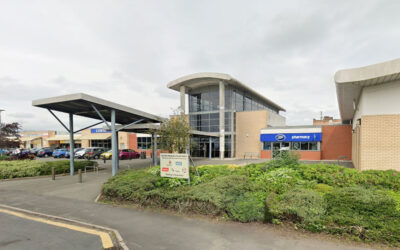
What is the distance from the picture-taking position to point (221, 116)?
28.7 m

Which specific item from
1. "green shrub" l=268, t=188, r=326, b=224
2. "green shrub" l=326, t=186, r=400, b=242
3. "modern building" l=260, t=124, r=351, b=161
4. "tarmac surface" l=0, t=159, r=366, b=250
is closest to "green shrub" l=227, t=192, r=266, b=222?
"tarmac surface" l=0, t=159, r=366, b=250

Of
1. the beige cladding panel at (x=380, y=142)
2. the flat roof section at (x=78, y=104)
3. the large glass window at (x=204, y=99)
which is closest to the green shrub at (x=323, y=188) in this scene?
the beige cladding panel at (x=380, y=142)

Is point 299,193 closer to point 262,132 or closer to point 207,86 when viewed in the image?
point 262,132

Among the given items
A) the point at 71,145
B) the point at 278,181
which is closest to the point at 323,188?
the point at 278,181

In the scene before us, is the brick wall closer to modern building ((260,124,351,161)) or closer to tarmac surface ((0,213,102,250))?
modern building ((260,124,351,161))

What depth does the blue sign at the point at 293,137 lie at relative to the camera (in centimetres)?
2472

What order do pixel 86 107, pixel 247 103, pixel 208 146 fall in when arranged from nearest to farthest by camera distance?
pixel 86 107
pixel 208 146
pixel 247 103

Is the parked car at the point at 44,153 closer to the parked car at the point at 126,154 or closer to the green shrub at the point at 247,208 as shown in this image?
the parked car at the point at 126,154

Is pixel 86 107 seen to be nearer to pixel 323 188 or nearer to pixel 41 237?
pixel 41 237

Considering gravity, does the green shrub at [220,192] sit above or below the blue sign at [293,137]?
below

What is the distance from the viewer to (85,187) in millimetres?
10734

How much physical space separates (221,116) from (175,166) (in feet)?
68.5

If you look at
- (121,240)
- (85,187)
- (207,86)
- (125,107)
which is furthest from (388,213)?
(207,86)

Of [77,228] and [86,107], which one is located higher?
[86,107]
